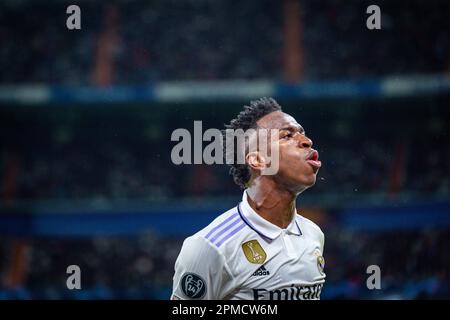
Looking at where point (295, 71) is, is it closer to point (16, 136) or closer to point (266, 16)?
point (266, 16)

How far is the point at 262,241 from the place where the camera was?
4.16 metres

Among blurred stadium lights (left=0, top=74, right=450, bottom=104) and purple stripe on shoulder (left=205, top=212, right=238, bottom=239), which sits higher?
blurred stadium lights (left=0, top=74, right=450, bottom=104)

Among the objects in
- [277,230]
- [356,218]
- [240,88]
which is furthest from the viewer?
[240,88]

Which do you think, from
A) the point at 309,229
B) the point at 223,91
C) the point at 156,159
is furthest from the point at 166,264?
the point at 309,229

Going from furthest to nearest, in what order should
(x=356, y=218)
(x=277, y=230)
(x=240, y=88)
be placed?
(x=240, y=88) < (x=356, y=218) < (x=277, y=230)

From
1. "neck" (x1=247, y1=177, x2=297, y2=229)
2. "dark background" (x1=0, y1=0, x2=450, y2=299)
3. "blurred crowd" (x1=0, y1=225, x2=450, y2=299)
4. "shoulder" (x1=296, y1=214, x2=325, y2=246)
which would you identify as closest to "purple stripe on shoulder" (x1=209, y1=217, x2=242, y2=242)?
"neck" (x1=247, y1=177, x2=297, y2=229)

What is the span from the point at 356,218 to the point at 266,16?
560cm

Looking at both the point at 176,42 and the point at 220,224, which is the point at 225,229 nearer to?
the point at 220,224

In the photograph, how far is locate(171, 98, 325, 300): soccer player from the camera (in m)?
4.05

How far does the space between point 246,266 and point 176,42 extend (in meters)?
13.3

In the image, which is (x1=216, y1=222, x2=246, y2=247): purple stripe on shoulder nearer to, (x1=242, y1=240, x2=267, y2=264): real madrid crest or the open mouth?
(x1=242, y1=240, x2=267, y2=264): real madrid crest

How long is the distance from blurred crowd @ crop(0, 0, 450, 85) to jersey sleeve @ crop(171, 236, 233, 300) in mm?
12221
